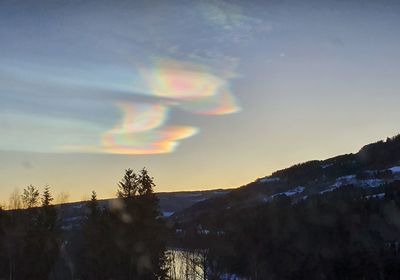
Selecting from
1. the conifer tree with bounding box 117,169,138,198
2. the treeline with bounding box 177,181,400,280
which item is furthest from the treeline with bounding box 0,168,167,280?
the treeline with bounding box 177,181,400,280

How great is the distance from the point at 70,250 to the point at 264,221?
6673cm

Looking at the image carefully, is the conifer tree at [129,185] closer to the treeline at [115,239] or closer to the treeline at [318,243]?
the treeline at [115,239]

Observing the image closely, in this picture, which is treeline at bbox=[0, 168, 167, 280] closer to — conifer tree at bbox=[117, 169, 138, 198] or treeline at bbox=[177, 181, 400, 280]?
conifer tree at bbox=[117, 169, 138, 198]

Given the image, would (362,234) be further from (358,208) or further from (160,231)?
(160,231)

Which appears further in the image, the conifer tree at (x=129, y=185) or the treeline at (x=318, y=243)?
the treeline at (x=318, y=243)

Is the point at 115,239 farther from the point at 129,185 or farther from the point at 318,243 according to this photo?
the point at 318,243

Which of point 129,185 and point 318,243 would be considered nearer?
point 129,185

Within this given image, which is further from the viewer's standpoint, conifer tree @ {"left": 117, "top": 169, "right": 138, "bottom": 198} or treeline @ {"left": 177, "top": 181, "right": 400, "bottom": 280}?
treeline @ {"left": 177, "top": 181, "right": 400, "bottom": 280}

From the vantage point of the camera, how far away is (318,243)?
122500 mm

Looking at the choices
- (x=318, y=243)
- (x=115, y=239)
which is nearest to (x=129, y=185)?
(x=115, y=239)

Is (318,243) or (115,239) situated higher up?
(115,239)

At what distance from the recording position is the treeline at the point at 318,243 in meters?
106

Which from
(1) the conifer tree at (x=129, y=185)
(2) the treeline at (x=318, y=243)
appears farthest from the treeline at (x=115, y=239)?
(2) the treeline at (x=318, y=243)

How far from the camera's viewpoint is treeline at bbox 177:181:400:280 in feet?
347
